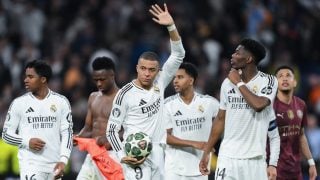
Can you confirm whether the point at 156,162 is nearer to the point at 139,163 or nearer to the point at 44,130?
the point at 139,163

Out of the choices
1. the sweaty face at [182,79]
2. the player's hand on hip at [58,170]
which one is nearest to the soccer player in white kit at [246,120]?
the sweaty face at [182,79]

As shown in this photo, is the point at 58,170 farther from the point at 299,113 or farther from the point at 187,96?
the point at 299,113

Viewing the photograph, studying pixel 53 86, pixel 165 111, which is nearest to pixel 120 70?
pixel 53 86

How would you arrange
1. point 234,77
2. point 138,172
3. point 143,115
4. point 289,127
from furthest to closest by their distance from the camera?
point 289,127 < point 143,115 < point 138,172 < point 234,77

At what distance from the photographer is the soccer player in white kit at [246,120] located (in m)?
13.2

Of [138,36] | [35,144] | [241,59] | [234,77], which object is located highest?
[138,36]

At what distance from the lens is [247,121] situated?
13.2 m

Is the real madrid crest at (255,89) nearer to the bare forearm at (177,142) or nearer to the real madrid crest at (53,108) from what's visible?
the bare forearm at (177,142)

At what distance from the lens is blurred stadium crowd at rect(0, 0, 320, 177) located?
22406 mm

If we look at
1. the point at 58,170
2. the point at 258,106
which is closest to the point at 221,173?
the point at 258,106

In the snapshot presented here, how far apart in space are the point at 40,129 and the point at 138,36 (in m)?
10.2

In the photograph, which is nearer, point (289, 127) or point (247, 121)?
point (247, 121)

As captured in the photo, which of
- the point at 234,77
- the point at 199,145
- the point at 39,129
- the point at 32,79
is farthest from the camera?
the point at 199,145

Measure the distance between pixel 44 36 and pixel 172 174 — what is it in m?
9.49
